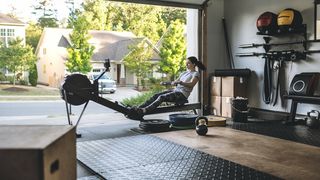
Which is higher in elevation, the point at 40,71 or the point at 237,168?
the point at 40,71

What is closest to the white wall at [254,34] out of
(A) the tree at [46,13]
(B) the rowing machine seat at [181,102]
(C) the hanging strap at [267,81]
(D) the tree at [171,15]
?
(C) the hanging strap at [267,81]

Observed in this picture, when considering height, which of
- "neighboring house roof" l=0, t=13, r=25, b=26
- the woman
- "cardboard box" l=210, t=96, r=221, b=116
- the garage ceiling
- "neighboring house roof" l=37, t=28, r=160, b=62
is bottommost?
"cardboard box" l=210, t=96, r=221, b=116

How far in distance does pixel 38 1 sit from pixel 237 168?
8.02 m

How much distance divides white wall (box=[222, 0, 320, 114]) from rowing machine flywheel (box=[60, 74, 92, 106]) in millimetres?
3767

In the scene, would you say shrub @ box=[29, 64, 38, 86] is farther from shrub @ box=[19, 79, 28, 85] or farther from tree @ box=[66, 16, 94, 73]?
tree @ box=[66, 16, 94, 73]

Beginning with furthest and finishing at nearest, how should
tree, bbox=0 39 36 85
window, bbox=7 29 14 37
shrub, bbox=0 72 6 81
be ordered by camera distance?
1. window, bbox=7 29 14 37
2. tree, bbox=0 39 36 85
3. shrub, bbox=0 72 6 81

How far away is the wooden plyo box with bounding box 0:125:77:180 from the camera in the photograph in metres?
1.55

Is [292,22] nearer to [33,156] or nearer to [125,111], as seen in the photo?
[125,111]

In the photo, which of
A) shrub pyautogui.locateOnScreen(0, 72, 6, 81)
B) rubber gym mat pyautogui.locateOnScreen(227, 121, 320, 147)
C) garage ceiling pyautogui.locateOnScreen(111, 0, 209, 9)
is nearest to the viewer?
rubber gym mat pyautogui.locateOnScreen(227, 121, 320, 147)

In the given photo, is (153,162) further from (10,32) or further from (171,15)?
(171,15)

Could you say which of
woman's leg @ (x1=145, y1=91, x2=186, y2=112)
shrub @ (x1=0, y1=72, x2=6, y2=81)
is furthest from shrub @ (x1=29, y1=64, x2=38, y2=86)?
woman's leg @ (x1=145, y1=91, x2=186, y2=112)

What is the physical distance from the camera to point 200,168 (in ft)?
11.9

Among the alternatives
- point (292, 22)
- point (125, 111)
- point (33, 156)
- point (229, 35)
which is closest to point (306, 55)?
point (292, 22)

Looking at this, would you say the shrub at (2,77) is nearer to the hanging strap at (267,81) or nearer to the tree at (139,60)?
the tree at (139,60)
